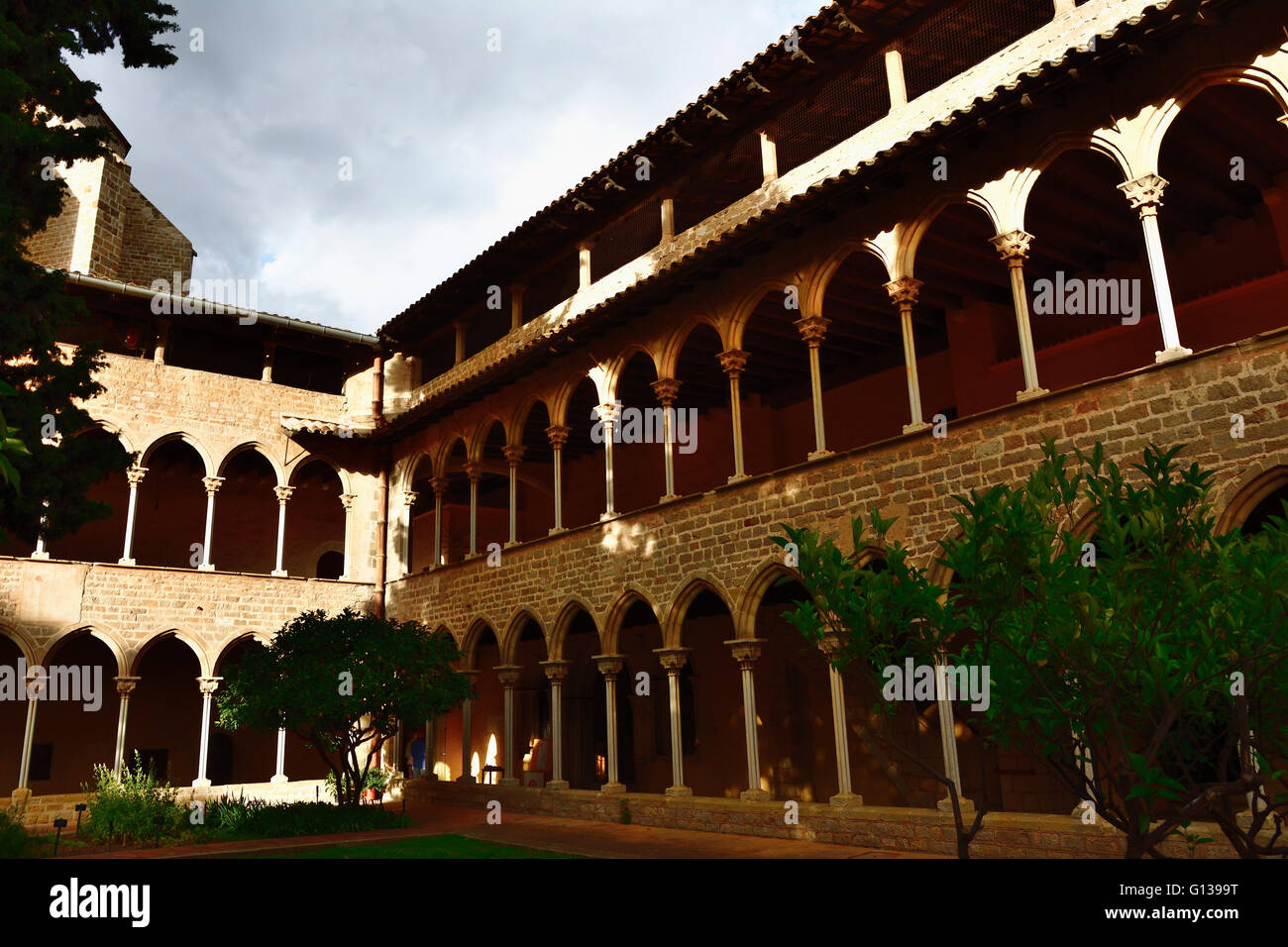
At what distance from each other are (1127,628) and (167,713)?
2004cm

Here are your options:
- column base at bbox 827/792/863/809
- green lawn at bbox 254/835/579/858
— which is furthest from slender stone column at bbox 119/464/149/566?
column base at bbox 827/792/863/809

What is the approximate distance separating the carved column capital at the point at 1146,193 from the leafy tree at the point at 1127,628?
567 centimetres

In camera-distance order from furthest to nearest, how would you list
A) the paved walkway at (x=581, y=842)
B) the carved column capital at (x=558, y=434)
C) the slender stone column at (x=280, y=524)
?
the slender stone column at (x=280, y=524) → the carved column capital at (x=558, y=434) → the paved walkway at (x=581, y=842)

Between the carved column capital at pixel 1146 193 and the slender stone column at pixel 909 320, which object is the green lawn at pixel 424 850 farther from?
the carved column capital at pixel 1146 193

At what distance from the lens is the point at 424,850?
10.2 metres

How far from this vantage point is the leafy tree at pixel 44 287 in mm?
8641

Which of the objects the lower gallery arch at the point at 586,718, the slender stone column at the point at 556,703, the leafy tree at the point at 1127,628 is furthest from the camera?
the lower gallery arch at the point at 586,718

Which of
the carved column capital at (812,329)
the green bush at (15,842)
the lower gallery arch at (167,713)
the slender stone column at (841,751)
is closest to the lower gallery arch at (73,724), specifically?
the lower gallery arch at (167,713)

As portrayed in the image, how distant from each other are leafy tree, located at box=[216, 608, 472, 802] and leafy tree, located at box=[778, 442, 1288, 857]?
10.3 metres

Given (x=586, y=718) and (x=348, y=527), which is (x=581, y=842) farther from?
(x=348, y=527)

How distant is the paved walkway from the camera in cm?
945

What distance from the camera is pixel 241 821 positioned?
12.7 m

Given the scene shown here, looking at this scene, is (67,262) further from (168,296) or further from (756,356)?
(756,356)
